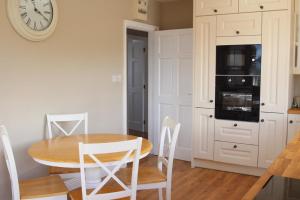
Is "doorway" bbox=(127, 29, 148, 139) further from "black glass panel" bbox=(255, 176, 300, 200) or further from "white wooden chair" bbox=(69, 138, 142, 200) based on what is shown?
"black glass panel" bbox=(255, 176, 300, 200)

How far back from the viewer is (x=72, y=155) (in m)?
2.38

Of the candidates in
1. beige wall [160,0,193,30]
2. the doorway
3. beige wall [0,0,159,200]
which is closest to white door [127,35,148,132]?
the doorway

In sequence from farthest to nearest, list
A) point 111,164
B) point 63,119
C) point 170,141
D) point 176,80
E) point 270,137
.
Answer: point 176,80 < point 270,137 < point 63,119 < point 170,141 < point 111,164

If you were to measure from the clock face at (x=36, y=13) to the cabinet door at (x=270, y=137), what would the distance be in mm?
2770

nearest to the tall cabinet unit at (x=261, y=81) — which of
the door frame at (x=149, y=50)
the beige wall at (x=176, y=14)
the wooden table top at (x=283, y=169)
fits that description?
the beige wall at (x=176, y=14)

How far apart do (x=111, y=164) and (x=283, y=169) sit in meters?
1.17

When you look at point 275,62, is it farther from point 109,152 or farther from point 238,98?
point 109,152

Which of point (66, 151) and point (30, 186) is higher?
point (66, 151)

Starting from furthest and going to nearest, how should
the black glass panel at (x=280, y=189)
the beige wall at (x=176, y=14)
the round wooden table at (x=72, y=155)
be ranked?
1. the beige wall at (x=176, y=14)
2. the round wooden table at (x=72, y=155)
3. the black glass panel at (x=280, y=189)

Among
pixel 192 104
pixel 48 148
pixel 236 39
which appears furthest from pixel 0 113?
pixel 236 39

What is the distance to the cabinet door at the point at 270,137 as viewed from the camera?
3941mm

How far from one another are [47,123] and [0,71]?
2.41 feet

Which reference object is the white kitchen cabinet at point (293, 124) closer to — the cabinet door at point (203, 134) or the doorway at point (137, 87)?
the cabinet door at point (203, 134)

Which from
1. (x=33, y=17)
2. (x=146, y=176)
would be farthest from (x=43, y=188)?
(x=33, y=17)
